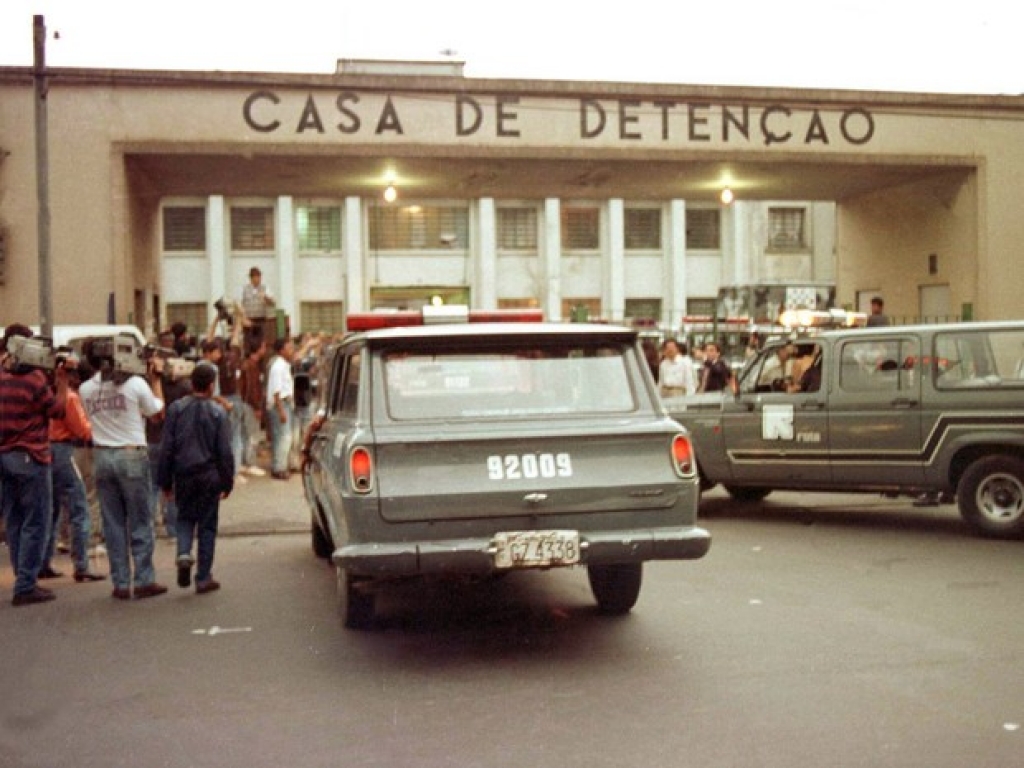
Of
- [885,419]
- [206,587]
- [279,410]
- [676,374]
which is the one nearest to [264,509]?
[279,410]

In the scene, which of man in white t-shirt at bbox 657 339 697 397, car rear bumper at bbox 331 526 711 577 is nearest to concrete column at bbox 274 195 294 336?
man in white t-shirt at bbox 657 339 697 397

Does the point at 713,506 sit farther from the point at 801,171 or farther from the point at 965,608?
the point at 801,171

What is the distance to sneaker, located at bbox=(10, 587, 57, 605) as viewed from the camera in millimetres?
8633

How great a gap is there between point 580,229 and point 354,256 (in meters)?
9.15

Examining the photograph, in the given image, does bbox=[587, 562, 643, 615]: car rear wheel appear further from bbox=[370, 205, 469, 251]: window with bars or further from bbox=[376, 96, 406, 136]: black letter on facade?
bbox=[370, 205, 469, 251]: window with bars

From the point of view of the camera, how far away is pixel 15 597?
865 centimetres

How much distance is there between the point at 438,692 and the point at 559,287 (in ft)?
139

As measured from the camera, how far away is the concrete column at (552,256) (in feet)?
156

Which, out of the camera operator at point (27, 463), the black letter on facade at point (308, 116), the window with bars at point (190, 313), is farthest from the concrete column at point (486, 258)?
the camera operator at point (27, 463)

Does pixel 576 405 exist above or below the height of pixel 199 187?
below

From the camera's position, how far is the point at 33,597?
8.67 m

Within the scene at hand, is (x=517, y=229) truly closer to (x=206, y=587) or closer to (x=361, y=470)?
(x=206, y=587)

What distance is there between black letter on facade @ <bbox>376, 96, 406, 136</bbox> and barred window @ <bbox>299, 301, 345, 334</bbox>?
2892 cm

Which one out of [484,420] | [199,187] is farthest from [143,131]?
[484,420]
